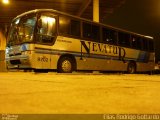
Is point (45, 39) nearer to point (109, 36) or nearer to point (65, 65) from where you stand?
point (65, 65)

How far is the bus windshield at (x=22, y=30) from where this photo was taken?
11.5 meters

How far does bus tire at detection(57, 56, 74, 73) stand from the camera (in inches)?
465

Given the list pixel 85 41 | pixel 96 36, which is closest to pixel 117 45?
pixel 96 36

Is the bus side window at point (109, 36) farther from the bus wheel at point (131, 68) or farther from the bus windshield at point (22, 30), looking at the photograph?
the bus windshield at point (22, 30)

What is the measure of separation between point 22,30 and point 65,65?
7.38 ft

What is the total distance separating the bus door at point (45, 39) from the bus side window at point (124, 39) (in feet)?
18.4

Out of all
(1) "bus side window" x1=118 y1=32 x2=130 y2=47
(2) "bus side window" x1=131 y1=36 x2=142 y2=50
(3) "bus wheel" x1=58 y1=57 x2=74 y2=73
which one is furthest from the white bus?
(2) "bus side window" x1=131 y1=36 x2=142 y2=50

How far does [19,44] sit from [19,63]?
0.75 meters

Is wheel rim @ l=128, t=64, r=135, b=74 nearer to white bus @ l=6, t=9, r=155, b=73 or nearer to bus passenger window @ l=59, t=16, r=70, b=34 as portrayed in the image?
white bus @ l=6, t=9, r=155, b=73

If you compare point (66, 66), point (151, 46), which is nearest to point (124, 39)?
point (151, 46)

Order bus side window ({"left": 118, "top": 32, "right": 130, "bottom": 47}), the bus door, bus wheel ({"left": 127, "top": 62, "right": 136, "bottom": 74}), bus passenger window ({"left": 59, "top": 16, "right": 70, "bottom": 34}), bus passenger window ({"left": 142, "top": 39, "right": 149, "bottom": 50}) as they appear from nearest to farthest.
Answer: the bus door
bus passenger window ({"left": 59, "top": 16, "right": 70, "bottom": 34})
bus side window ({"left": 118, "top": 32, "right": 130, "bottom": 47})
bus wheel ({"left": 127, "top": 62, "right": 136, "bottom": 74})
bus passenger window ({"left": 142, "top": 39, "right": 149, "bottom": 50})

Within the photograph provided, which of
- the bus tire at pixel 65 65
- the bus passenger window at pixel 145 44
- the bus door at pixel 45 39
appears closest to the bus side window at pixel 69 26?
the bus door at pixel 45 39

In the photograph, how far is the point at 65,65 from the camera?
12008mm

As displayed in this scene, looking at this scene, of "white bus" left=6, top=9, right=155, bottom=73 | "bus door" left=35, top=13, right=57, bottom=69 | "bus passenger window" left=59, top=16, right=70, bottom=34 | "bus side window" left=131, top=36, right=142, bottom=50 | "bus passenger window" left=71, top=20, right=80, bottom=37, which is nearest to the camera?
"bus door" left=35, top=13, right=57, bottom=69
